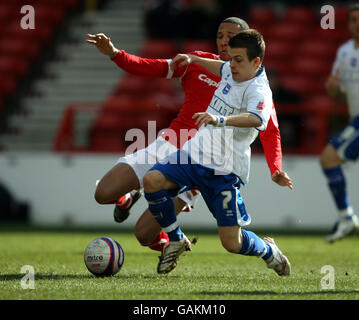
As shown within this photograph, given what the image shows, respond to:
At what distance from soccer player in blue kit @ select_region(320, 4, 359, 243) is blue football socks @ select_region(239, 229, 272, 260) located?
117 inches

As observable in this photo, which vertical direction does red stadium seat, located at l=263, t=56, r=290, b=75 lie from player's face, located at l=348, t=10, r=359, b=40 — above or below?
below

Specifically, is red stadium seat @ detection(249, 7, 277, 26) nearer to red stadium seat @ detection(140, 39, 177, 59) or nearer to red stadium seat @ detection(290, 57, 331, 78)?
red stadium seat @ detection(290, 57, 331, 78)

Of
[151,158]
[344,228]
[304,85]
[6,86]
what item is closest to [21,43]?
[6,86]

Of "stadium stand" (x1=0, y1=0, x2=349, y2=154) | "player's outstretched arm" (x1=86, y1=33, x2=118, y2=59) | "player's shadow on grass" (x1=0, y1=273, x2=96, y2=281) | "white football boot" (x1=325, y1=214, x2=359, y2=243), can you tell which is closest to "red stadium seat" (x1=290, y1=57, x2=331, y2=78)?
"stadium stand" (x1=0, y1=0, x2=349, y2=154)

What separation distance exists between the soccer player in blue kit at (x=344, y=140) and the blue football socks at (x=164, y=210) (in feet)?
10.4

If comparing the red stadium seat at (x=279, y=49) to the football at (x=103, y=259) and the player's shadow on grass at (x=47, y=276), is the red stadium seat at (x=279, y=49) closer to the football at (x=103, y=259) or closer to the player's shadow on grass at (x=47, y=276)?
the football at (x=103, y=259)

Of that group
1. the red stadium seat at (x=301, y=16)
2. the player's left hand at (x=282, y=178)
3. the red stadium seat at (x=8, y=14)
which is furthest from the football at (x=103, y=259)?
the red stadium seat at (x=8, y=14)

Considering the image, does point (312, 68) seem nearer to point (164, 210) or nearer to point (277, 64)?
point (277, 64)

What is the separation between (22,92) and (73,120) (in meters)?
3.60

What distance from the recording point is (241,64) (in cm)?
545

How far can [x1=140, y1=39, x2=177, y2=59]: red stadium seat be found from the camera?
14835 mm

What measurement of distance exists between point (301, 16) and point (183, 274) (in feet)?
34.9
